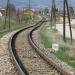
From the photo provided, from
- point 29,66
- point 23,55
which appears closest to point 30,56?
point 23,55

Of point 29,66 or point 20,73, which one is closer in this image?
point 20,73

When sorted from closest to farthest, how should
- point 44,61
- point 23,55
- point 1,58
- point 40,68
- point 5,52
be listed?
point 40,68 < point 44,61 < point 1,58 < point 23,55 < point 5,52

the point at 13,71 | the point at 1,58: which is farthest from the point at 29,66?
the point at 1,58

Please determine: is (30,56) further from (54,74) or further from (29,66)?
(54,74)

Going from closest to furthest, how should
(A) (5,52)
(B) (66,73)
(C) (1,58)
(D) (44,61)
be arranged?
(B) (66,73)
(D) (44,61)
(C) (1,58)
(A) (5,52)

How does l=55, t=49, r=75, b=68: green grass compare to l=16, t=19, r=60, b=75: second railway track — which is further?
l=55, t=49, r=75, b=68: green grass

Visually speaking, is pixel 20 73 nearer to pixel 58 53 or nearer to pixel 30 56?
pixel 30 56

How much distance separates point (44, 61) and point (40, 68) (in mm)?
2010

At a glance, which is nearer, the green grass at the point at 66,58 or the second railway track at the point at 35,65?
the second railway track at the point at 35,65

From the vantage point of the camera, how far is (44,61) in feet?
58.0

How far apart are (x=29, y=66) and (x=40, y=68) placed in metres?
0.74

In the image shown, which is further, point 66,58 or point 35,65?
point 66,58

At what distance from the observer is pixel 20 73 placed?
537 inches

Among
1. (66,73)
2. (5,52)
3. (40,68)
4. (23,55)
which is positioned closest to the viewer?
(66,73)
